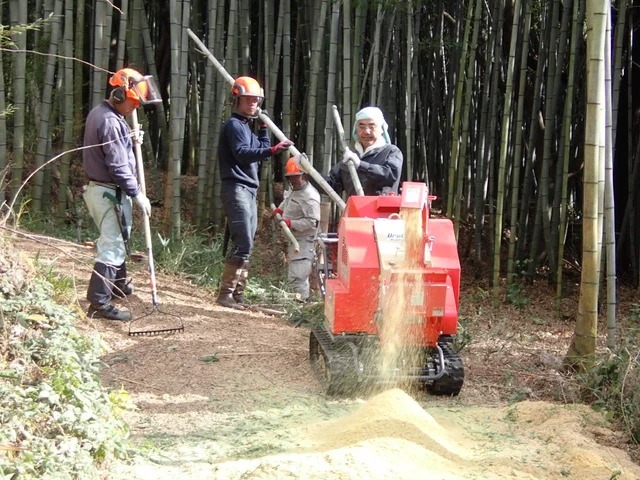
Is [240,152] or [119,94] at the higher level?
[119,94]

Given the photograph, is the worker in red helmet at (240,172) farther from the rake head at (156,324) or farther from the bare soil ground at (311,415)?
the rake head at (156,324)

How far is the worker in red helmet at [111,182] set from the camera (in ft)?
16.7

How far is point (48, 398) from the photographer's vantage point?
2939 mm

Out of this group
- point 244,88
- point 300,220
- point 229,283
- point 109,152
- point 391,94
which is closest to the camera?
point 109,152

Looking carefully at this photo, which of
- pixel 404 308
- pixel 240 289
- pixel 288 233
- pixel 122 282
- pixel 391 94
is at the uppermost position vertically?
pixel 391 94

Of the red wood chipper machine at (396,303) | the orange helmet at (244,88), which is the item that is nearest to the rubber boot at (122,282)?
the orange helmet at (244,88)

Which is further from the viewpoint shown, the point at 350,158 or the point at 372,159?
the point at 372,159

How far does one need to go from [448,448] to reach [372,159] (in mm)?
2206

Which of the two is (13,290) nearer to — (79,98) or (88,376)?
(88,376)

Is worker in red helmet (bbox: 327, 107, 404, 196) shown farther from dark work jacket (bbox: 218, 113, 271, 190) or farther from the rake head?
the rake head

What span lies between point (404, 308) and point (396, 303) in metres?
0.05

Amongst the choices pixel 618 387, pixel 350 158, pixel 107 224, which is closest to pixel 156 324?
pixel 107 224

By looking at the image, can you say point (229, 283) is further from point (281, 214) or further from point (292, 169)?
point (292, 169)

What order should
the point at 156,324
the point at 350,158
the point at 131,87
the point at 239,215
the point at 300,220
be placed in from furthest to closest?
1. the point at 300,220
2. the point at 239,215
3. the point at 156,324
4. the point at 131,87
5. the point at 350,158
